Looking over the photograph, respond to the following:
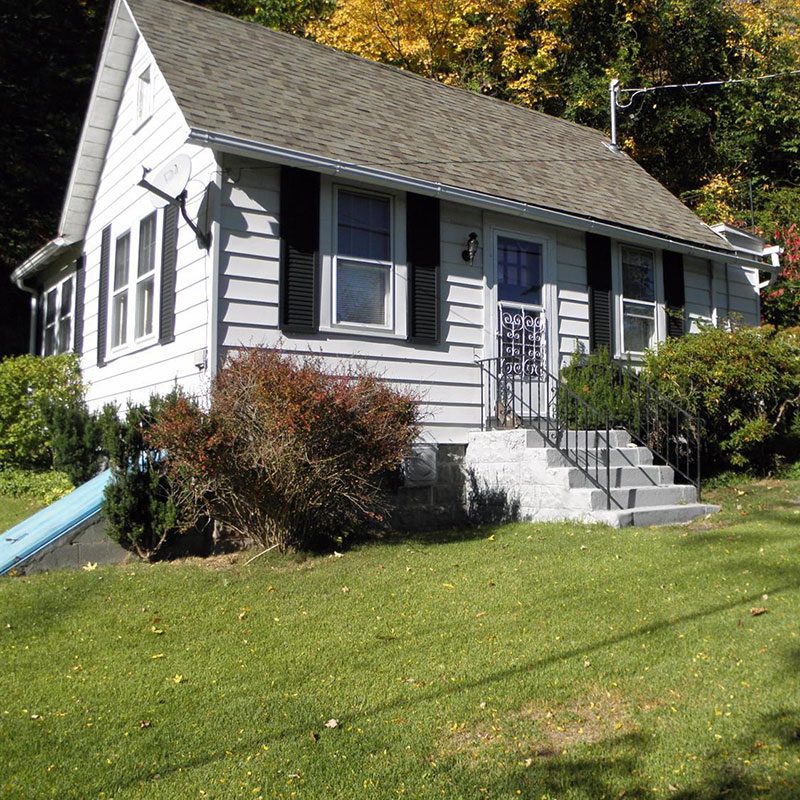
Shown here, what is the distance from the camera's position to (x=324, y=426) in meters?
6.73

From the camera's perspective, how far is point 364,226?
921cm

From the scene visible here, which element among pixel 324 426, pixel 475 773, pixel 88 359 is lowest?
pixel 475 773

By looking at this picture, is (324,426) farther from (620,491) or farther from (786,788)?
(786,788)

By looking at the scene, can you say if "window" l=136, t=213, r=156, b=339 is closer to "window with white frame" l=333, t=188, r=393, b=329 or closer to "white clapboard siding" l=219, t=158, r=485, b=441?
"white clapboard siding" l=219, t=158, r=485, b=441

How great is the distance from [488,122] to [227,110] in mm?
5167

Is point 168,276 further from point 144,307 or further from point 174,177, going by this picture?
point 144,307

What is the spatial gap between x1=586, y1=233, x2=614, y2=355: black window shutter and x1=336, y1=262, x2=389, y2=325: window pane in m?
3.17

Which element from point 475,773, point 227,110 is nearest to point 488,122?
point 227,110

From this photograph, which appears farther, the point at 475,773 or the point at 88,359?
the point at 88,359

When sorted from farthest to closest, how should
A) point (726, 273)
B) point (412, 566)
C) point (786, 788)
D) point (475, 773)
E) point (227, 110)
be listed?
point (726, 273), point (227, 110), point (412, 566), point (475, 773), point (786, 788)

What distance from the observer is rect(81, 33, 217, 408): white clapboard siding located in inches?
332

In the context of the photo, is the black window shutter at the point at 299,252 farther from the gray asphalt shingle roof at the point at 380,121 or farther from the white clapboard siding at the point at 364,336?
the gray asphalt shingle roof at the point at 380,121

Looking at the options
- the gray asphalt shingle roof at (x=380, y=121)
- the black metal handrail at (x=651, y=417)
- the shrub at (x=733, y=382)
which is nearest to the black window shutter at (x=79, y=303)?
the gray asphalt shingle roof at (x=380, y=121)

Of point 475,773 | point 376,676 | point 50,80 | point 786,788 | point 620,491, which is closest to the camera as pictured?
point 786,788
